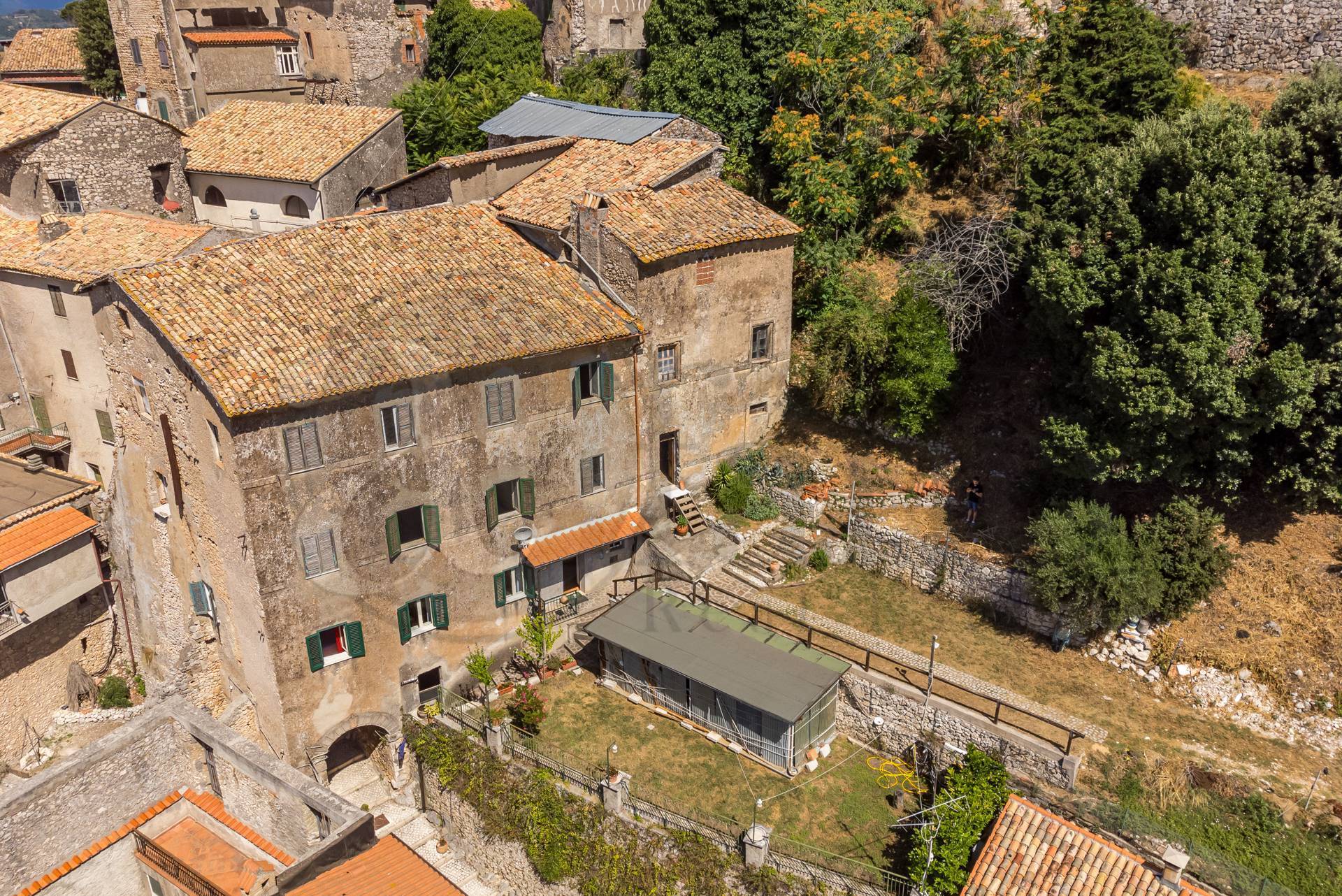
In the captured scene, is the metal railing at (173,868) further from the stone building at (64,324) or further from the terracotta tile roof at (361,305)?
the stone building at (64,324)

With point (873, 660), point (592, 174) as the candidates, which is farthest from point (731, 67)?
point (873, 660)

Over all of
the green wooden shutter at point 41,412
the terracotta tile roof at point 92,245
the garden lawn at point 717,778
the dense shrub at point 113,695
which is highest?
the terracotta tile roof at point 92,245

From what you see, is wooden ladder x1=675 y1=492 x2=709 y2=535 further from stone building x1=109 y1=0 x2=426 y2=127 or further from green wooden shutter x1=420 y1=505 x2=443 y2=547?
stone building x1=109 y1=0 x2=426 y2=127

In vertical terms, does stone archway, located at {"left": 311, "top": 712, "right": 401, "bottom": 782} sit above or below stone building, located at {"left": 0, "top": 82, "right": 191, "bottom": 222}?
below

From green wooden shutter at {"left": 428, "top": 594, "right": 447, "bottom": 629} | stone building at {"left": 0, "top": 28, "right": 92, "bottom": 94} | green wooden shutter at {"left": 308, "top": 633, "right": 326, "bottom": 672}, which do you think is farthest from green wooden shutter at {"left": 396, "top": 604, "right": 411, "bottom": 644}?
stone building at {"left": 0, "top": 28, "right": 92, "bottom": 94}

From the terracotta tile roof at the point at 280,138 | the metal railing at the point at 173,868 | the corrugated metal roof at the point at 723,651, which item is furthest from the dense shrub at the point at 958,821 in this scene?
the terracotta tile roof at the point at 280,138

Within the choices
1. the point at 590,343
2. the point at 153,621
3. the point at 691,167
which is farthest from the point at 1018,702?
the point at 153,621

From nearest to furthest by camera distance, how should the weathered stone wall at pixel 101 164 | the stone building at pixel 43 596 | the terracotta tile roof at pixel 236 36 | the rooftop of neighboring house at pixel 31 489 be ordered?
the stone building at pixel 43 596
the rooftop of neighboring house at pixel 31 489
the weathered stone wall at pixel 101 164
the terracotta tile roof at pixel 236 36
